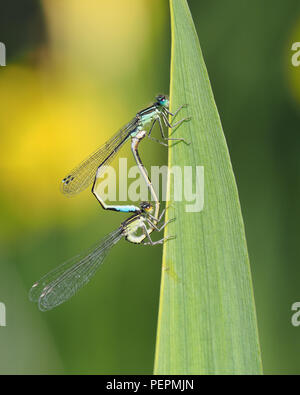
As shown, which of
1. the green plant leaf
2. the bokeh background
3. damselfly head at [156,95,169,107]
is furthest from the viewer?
the bokeh background

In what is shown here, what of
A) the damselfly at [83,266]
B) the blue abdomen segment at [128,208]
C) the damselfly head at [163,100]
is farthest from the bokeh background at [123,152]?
the damselfly head at [163,100]

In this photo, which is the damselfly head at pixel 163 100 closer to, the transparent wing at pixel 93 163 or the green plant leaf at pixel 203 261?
the transparent wing at pixel 93 163

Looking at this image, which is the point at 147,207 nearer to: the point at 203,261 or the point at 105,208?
the point at 105,208

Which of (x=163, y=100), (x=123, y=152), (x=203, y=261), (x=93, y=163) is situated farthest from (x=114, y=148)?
(x=203, y=261)

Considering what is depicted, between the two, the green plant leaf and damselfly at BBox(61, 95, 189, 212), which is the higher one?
damselfly at BBox(61, 95, 189, 212)

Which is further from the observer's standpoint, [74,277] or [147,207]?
[74,277]

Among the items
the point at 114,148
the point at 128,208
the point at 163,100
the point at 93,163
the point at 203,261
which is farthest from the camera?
the point at 93,163

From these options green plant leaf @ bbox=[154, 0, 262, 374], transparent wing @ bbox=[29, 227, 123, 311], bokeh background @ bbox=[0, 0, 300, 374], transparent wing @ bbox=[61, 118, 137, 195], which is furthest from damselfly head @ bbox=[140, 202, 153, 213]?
green plant leaf @ bbox=[154, 0, 262, 374]

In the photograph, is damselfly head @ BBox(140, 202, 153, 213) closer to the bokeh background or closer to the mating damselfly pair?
the mating damselfly pair
